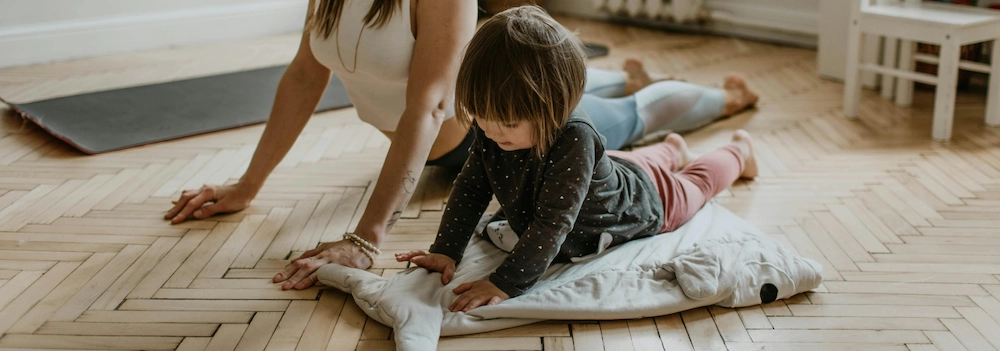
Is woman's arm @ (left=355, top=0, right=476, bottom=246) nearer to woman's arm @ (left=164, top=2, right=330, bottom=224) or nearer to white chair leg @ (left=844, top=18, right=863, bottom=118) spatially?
woman's arm @ (left=164, top=2, right=330, bottom=224)

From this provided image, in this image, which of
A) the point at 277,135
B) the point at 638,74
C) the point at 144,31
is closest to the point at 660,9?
the point at 638,74

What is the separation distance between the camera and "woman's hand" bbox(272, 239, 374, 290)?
4.87 feet

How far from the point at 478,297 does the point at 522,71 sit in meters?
0.38

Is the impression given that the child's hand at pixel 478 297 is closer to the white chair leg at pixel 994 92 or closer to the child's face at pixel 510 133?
the child's face at pixel 510 133

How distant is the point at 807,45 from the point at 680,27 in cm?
67

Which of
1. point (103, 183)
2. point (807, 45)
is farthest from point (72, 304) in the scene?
point (807, 45)

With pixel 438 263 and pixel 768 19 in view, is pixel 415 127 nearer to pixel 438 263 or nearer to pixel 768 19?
pixel 438 263

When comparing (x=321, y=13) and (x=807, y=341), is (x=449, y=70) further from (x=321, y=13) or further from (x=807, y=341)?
(x=807, y=341)

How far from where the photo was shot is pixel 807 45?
3584 millimetres

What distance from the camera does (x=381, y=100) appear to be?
180 centimetres

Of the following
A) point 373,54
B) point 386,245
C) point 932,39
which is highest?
point 373,54

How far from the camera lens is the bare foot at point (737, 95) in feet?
8.38

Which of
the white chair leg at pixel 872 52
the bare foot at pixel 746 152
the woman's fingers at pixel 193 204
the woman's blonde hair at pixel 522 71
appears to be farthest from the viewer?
the white chair leg at pixel 872 52

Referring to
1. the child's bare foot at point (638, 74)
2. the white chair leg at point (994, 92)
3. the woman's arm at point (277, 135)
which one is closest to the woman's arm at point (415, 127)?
the woman's arm at point (277, 135)
